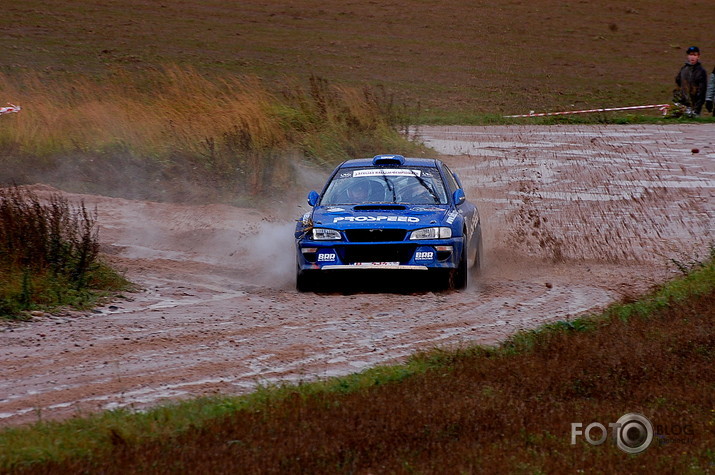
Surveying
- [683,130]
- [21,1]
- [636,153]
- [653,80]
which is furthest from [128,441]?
[21,1]

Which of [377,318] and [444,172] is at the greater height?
[444,172]

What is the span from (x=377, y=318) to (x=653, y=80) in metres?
37.3

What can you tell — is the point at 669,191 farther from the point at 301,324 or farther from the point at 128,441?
the point at 128,441

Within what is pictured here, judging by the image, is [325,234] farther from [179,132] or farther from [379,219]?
[179,132]

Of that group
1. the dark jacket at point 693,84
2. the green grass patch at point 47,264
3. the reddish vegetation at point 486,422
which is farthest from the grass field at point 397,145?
the dark jacket at point 693,84

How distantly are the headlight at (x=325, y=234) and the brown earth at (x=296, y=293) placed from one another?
→ 0.63 metres

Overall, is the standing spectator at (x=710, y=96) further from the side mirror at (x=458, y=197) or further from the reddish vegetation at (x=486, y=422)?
the reddish vegetation at (x=486, y=422)

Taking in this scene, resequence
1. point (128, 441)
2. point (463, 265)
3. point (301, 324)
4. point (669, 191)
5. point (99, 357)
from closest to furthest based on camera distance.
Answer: point (128, 441), point (99, 357), point (301, 324), point (463, 265), point (669, 191)

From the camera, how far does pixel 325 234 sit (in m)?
13.1

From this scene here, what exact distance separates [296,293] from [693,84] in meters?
23.0

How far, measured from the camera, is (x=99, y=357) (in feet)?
31.4

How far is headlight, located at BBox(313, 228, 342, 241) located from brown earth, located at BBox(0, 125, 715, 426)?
63 centimetres

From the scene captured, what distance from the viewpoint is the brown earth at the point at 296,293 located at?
9.11m

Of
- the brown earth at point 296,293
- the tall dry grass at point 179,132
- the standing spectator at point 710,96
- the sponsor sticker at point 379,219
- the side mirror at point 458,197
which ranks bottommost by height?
the brown earth at point 296,293
